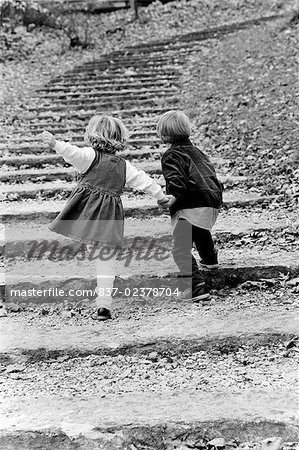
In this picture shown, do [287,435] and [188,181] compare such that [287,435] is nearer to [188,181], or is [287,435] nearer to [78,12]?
[188,181]

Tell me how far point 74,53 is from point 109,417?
1325 cm

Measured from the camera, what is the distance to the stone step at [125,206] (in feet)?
17.0

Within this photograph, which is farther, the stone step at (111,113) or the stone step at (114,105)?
the stone step at (114,105)

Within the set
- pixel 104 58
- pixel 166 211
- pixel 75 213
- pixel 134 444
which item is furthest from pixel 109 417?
→ pixel 104 58

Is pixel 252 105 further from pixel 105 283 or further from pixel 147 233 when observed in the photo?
pixel 105 283

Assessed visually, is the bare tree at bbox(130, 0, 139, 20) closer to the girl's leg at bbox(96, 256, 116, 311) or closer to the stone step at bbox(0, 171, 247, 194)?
the stone step at bbox(0, 171, 247, 194)

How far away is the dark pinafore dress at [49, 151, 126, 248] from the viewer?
3896 mm

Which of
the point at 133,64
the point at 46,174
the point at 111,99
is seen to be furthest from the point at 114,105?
the point at 46,174

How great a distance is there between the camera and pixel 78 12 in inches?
741

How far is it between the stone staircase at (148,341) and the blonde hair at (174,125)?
923 mm

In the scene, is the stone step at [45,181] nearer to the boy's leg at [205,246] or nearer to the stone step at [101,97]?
the boy's leg at [205,246]

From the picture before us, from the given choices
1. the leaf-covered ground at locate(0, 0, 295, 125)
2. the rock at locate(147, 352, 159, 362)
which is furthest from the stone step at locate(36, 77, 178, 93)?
the rock at locate(147, 352, 159, 362)

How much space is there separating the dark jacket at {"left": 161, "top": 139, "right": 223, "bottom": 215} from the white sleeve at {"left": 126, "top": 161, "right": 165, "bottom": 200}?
8 centimetres
